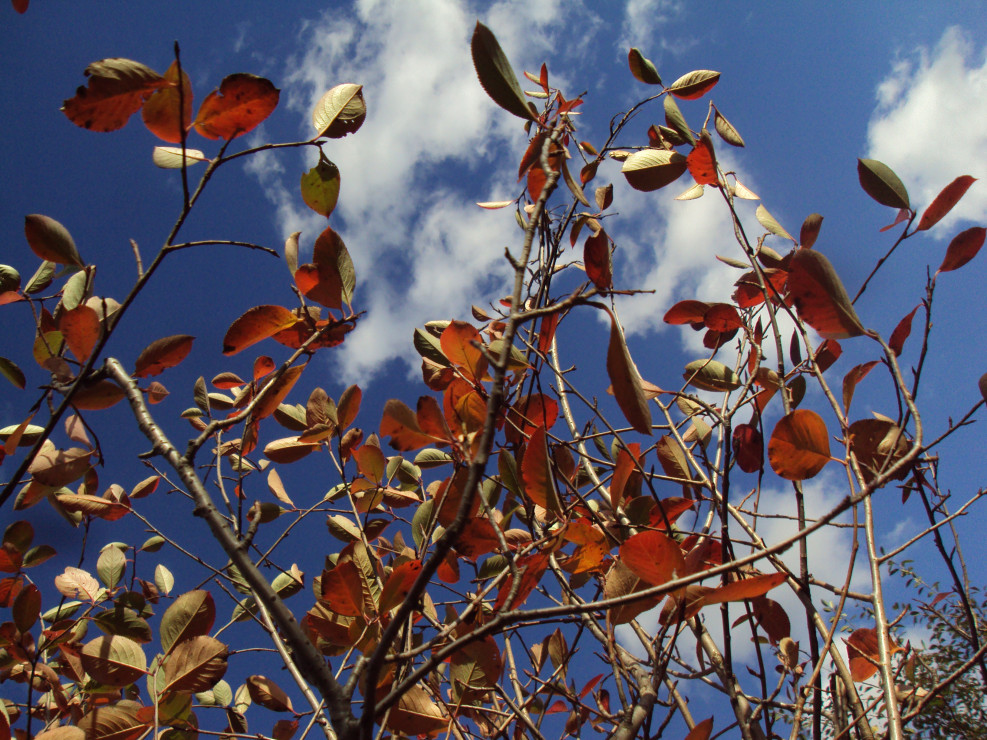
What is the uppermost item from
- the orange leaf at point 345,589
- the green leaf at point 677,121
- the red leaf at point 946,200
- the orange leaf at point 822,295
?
the green leaf at point 677,121

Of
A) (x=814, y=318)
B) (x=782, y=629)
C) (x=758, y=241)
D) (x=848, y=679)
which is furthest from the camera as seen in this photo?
(x=758, y=241)

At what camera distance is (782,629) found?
0.96 m

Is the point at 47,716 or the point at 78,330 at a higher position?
the point at 78,330

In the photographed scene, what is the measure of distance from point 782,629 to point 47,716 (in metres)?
1.56

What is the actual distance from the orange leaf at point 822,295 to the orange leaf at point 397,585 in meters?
0.52

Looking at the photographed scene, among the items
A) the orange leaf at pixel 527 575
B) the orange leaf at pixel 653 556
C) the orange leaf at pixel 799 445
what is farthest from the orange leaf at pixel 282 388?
the orange leaf at pixel 799 445

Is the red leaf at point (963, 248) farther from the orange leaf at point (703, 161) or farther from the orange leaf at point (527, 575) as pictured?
the orange leaf at point (527, 575)

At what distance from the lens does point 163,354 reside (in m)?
0.83

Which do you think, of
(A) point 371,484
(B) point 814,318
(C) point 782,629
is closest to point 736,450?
(C) point 782,629

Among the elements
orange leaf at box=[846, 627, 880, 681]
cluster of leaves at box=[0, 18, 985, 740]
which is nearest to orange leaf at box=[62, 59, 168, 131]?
cluster of leaves at box=[0, 18, 985, 740]

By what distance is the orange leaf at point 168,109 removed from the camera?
2.03 feet

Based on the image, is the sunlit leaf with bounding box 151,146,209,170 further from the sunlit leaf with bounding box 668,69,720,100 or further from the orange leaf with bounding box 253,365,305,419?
the sunlit leaf with bounding box 668,69,720,100

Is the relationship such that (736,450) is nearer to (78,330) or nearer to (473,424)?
(473,424)

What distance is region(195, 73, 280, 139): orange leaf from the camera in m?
0.64
